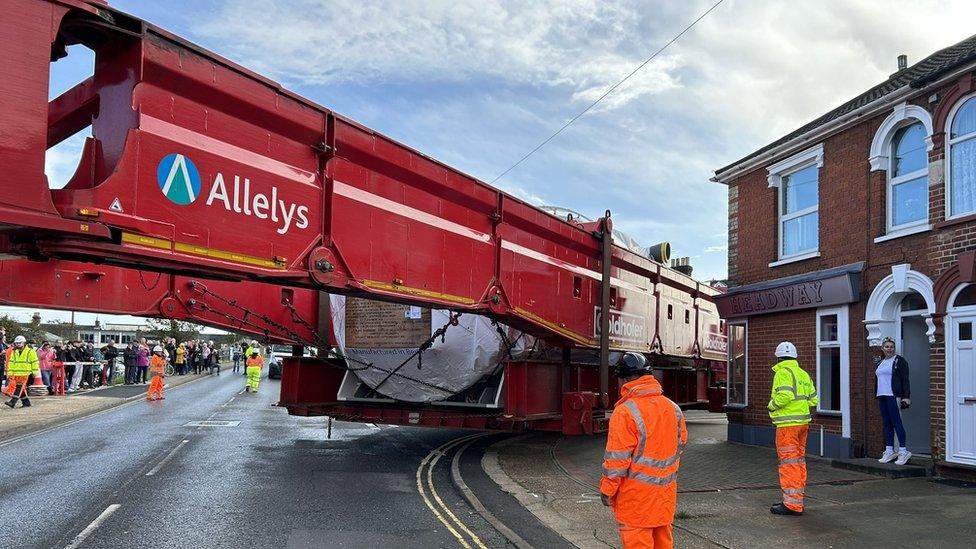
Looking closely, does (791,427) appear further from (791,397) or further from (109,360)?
(109,360)

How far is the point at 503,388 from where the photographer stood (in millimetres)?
9516

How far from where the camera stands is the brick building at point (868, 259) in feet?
29.5

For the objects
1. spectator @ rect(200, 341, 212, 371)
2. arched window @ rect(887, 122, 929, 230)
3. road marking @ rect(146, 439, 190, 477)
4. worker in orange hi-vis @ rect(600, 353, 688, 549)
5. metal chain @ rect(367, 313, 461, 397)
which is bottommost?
spectator @ rect(200, 341, 212, 371)

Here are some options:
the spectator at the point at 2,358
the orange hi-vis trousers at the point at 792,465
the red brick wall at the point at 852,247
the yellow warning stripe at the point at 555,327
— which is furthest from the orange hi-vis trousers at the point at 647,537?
the spectator at the point at 2,358

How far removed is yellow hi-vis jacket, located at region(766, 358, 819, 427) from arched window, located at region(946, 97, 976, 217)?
3.58 metres

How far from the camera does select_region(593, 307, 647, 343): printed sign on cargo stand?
10.7 metres

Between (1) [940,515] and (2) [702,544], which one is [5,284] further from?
(1) [940,515]

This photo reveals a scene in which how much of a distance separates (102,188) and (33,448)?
805cm

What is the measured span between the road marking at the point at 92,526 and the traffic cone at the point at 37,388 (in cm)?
1597

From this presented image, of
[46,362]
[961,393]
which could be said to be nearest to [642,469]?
[961,393]

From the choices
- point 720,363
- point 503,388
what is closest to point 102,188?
point 503,388

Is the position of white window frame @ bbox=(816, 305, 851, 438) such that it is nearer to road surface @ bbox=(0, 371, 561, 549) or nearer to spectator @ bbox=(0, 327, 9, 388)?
road surface @ bbox=(0, 371, 561, 549)

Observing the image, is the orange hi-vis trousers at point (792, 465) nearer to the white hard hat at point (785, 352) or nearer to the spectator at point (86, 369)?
the white hard hat at point (785, 352)

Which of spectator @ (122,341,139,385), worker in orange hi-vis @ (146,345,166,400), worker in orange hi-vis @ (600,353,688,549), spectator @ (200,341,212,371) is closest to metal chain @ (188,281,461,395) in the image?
worker in orange hi-vis @ (600,353,688,549)
